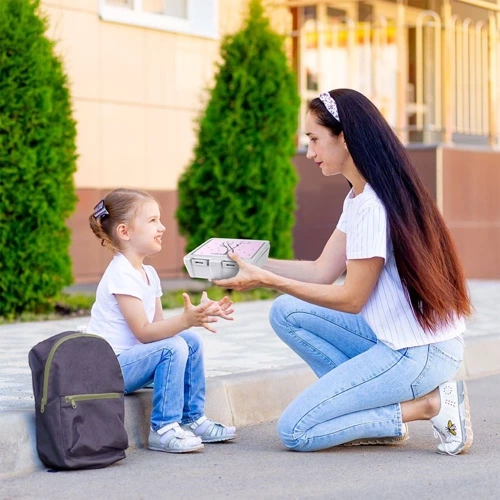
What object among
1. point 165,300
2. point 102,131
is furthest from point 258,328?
point 102,131

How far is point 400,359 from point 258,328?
3497 millimetres

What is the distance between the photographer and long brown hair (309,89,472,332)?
461cm

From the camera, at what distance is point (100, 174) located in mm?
11914

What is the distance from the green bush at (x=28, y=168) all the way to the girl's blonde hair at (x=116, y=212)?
387 centimetres

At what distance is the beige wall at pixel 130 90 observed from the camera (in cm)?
1166

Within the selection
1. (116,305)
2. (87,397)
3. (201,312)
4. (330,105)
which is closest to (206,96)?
(116,305)

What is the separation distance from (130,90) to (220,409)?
7305 millimetres

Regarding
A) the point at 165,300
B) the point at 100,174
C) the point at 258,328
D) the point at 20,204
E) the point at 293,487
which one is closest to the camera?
the point at 293,487

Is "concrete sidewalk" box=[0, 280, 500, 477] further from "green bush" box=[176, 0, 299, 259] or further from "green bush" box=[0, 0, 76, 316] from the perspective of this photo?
"green bush" box=[176, 0, 299, 259]

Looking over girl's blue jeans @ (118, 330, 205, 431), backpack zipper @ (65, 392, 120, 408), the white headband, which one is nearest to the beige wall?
girl's blue jeans @ (118, 330, 205, 431)

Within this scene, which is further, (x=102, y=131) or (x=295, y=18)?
(x=295, y=18)

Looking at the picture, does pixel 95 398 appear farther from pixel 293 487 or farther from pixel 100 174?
pixel 100 174

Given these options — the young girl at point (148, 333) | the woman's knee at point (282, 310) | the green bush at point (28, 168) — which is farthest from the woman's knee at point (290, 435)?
the green bush at point (28, 168)

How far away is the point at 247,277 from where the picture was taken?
452 cm
